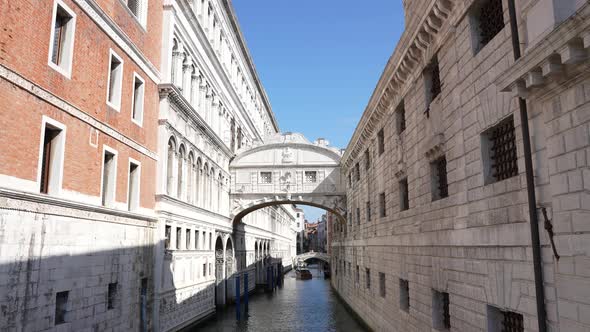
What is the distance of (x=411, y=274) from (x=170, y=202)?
9.35m

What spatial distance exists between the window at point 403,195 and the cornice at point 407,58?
8.64 feet

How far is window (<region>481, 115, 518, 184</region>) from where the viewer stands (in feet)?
23.2

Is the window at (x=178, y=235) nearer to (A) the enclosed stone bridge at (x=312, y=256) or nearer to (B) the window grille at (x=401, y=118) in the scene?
(B) the window grille at (x=401, y=118)

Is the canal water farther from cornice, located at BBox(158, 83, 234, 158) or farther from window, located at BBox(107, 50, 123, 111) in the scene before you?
window, located at BBox(107, 50, 123, 111)

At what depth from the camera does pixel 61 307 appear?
10281mm

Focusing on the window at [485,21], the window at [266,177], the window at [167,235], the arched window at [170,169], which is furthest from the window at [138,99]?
the window at [266,177]

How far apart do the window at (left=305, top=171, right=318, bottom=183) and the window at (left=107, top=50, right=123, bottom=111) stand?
16933 mm

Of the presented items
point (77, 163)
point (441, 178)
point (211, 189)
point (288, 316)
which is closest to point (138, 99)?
point (77, 163)

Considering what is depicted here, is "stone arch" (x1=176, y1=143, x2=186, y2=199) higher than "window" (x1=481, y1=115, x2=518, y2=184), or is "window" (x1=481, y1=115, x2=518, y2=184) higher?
"stone arch" (x1=176, y1=143, x2=186, y2=199)

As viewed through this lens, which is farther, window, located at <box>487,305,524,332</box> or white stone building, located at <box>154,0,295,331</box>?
white stone building, located at <box>154,0,295,331</box>

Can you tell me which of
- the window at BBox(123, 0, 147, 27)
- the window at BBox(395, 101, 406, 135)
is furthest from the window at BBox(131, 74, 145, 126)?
the window at BBox(395, 101, 406, 135)

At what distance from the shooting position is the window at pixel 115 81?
1309 centimetres

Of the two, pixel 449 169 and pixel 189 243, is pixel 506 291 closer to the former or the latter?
pixel 449 169

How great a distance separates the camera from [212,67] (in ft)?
77.7
